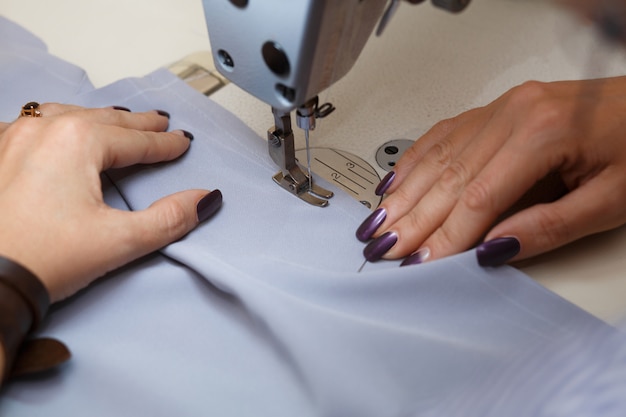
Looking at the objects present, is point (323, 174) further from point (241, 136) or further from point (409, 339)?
point (409, 339)

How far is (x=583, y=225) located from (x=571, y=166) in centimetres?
7

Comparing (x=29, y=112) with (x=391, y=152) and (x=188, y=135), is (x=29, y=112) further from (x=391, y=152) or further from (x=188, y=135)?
(x=391, y=152)

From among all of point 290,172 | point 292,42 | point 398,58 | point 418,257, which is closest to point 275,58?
point 292,42

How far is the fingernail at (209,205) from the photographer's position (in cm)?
72

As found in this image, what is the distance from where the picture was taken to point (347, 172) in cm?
87

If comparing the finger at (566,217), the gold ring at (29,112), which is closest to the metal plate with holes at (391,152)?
the finger at (566,217)

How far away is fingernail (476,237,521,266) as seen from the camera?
654 mm

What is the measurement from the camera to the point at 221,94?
3.40ft

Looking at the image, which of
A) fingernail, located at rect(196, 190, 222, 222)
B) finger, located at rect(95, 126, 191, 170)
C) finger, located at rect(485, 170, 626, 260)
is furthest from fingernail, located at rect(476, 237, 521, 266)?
finger, located at rect(95, 126, 191, 170)

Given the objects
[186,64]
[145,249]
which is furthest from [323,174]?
[186,64]

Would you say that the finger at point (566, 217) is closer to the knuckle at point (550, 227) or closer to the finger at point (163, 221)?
the knuckle at point (550, 227)

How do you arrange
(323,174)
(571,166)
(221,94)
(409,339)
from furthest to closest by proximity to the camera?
(221,94) < (323,174) < (571,166) < (409,339)

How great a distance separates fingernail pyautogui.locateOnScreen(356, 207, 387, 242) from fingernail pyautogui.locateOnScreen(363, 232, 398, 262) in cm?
1

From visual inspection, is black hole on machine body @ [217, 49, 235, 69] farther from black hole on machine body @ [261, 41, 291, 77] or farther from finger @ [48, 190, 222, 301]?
finger @ [48, 190, 222, 301]
